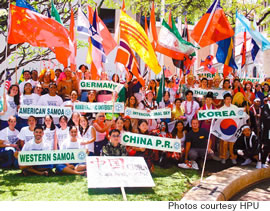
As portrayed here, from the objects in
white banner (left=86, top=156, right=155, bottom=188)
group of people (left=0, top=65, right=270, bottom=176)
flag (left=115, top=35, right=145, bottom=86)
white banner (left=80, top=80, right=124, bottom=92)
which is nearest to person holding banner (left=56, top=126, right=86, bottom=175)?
group of people (left=0, top=65, right=270, bottom=176)

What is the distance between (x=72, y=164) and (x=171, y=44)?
13.2 feet

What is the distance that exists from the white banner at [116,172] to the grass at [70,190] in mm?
238

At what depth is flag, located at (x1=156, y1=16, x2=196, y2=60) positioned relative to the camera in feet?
26.7

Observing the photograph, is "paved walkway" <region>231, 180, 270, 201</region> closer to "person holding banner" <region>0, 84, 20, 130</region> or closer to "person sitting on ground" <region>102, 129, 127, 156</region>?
"person sitting on ground" <region>102, 129, 127, 156</region>

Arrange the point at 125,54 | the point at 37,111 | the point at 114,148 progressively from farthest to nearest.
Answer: the point at 125,54
the point at 37,111
the point at 114,148

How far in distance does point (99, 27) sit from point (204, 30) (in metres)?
2.79

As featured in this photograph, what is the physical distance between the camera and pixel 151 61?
7.20 m

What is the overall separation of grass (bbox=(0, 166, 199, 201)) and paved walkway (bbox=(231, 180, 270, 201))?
97 centimetres

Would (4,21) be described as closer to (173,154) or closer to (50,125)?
(50,125)

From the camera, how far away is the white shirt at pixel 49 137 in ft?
20.9

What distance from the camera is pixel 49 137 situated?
6.44 m

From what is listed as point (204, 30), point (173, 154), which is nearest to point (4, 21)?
point (204, 30)

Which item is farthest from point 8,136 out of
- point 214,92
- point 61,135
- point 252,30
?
point 252,30

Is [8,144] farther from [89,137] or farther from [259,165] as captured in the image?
[259,165]
